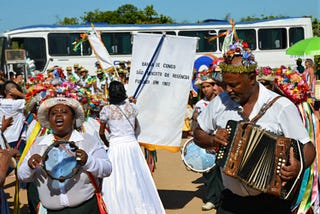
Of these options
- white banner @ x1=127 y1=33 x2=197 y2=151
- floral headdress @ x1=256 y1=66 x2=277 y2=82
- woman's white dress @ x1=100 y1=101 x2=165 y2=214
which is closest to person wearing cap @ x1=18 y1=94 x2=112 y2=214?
woman's white dress @ x1=100 y1=101 x2=165 y2=214

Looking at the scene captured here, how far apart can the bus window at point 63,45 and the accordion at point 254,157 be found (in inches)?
695

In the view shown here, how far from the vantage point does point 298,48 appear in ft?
50.3

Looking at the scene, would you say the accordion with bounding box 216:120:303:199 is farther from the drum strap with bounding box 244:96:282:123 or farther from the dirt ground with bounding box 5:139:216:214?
the dirt ground with bounding box 5:139:216:214

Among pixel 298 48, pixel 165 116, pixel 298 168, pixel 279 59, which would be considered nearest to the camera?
pixel 298 168

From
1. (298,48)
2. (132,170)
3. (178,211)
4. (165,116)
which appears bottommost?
(178,211)

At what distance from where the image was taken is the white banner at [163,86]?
7273 mm

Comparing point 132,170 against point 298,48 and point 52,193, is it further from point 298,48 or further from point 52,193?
point 298,48

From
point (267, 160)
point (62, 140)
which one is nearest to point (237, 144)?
point (267, 160)

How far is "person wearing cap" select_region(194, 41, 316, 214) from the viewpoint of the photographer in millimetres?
3455

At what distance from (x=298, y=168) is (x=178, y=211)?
442cm

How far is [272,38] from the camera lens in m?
22.4

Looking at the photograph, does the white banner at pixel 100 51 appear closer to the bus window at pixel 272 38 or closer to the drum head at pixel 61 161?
the drum head at pixel 61 161

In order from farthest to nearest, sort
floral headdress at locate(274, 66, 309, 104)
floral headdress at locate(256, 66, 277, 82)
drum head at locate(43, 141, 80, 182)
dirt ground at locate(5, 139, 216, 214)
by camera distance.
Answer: dirt ground at locate(5, 139, 216, 214)
floral headdress at locate(256, 66, 277, 82)
floral headdress at locate(274, 66, 309, 104)
drum head at locate(43, 141, 80, 182)

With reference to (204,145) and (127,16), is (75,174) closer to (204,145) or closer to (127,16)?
(204,145)
